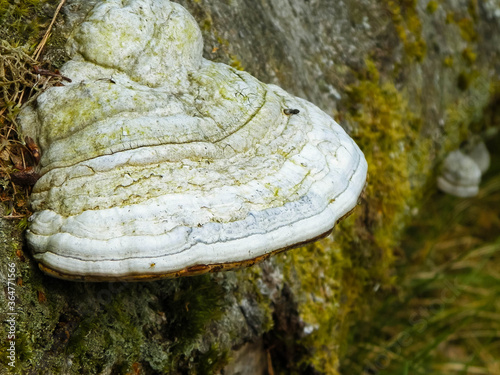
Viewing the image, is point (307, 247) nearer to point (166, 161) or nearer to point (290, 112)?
point (290, 112)

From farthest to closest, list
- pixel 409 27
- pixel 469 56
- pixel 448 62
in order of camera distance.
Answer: pixel 469 56 → pixel 448 62 → pixel 409 27

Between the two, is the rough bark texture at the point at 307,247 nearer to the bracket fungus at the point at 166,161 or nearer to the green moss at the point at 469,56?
the green moss at the point at 469,56

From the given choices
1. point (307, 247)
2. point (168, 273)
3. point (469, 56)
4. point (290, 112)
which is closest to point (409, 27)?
point (469, 56)

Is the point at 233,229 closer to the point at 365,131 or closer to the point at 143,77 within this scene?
the point at 143,77

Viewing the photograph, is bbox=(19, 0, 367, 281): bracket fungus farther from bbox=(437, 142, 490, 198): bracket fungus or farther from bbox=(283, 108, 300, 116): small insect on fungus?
bbox=(437, 142, 490, 198): bracket fungus

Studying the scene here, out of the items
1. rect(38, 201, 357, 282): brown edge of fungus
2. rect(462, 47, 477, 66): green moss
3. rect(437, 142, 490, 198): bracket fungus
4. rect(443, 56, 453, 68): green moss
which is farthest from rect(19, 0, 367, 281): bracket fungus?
rect(437, 142, 490, 198): bracket fungus

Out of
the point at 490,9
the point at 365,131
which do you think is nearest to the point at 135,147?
the point at 365,131

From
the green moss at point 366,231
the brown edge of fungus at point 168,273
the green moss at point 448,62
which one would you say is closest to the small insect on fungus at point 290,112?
the brown edge of fungus at point 168,273
